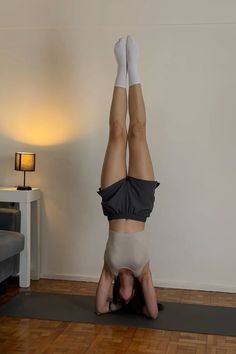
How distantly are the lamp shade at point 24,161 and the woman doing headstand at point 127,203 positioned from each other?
0.92 m

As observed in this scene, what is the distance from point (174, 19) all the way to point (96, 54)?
0.73 m

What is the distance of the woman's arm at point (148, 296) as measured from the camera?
3.25 meters

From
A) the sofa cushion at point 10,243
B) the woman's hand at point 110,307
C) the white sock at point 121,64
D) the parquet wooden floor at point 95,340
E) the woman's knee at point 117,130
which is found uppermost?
the white sock at point 121,64

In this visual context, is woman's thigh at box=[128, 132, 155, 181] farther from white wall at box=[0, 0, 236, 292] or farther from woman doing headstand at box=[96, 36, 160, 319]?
white wall at box=[0, 0, 236, 292]

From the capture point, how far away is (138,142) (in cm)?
349

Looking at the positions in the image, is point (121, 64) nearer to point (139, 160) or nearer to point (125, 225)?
point (139, 160)

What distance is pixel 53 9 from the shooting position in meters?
4.29

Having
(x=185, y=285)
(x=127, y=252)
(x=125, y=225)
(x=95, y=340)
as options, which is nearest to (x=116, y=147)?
(x=125, y=225)

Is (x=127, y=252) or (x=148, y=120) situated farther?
(x=148, y=120)

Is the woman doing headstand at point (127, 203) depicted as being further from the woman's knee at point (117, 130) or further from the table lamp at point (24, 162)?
the table lamp at point (24, 162)

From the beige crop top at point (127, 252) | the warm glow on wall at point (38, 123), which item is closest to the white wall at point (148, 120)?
the warm glow on wall at point (38, 123)

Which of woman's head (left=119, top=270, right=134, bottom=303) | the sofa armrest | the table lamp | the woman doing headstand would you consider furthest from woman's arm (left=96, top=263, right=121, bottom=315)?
the table lamp

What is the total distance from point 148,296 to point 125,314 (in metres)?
0.21

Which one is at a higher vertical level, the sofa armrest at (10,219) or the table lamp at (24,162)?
the table lamp at (24,162)
